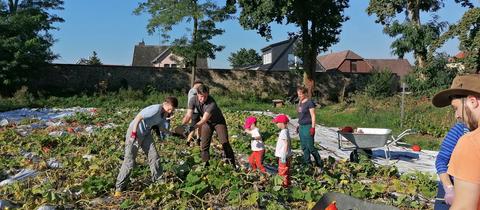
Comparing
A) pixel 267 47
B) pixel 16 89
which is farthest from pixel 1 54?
pixel 267 47

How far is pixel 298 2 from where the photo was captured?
2700cm

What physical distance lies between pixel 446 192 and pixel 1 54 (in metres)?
24.3

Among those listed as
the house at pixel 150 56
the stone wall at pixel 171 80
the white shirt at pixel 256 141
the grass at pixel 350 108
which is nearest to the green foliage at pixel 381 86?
the grass at pixel 350 108

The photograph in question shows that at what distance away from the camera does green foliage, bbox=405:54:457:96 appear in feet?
80.6

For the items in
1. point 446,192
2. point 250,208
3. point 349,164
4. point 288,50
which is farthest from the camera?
point 288,50

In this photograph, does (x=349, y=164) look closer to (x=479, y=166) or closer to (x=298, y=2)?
(x=479, y=166)

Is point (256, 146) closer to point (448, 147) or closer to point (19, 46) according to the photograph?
point (448, 147)

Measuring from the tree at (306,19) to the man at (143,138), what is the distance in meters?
20.4

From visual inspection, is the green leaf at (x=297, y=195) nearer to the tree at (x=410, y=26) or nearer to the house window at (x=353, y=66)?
the tree at (x=410, y=26)

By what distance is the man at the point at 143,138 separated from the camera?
6.22m

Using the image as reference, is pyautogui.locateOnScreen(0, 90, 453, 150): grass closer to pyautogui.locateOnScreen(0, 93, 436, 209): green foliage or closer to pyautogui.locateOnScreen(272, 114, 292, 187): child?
pyautogui.locateOnScreen(0, 93, 436, 209): green foliage

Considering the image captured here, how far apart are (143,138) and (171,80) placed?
23.3 m

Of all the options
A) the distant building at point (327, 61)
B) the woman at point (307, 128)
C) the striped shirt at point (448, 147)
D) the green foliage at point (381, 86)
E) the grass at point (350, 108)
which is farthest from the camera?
the distant building at point (327, 61)

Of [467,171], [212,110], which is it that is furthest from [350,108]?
[467,171]
